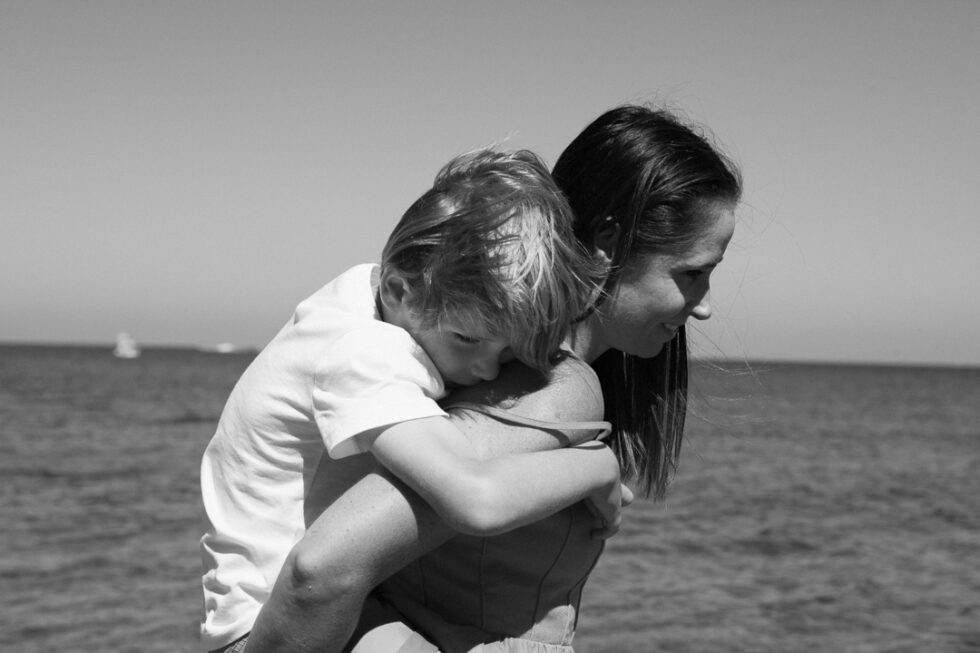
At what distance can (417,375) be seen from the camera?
1.70 metres

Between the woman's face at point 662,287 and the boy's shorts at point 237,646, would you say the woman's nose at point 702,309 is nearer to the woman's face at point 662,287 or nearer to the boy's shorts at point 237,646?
the woman's face at point 662,287

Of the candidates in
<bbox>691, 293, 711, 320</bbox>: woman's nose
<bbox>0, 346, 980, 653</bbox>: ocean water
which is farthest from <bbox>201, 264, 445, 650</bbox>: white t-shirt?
<bbox>0, 346, 980, 653</bbox>: ocean water

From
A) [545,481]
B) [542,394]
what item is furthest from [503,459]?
[542,394]

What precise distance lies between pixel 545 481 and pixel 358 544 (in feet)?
1.01

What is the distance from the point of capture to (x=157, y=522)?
41.9 ft

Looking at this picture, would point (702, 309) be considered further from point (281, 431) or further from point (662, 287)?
point (281, 431)

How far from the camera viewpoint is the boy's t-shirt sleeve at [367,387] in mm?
1626

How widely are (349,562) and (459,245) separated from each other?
1.73ft

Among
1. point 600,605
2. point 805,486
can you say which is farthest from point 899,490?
point 600,605

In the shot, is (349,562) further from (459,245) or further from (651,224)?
(651,224)

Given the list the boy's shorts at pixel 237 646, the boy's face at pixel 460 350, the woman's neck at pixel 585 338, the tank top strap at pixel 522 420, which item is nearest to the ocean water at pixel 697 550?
the woman's neck at pixel 585 338

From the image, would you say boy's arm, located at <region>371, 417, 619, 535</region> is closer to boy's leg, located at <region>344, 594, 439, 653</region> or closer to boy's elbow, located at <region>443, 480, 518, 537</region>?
boy's elbow, located at <region>443, 480, 518, 537</region>

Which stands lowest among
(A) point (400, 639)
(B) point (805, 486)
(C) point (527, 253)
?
(B) point (805, 486)

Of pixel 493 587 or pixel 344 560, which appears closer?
pixel 344 560
